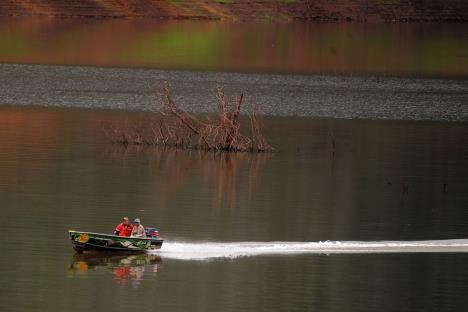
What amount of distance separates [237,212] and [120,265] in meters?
10.8

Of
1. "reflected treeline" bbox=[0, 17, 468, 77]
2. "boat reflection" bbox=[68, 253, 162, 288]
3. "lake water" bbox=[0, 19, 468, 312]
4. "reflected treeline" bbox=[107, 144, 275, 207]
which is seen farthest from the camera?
"reflected treeline" bbox=[0, 17, 468, 77]

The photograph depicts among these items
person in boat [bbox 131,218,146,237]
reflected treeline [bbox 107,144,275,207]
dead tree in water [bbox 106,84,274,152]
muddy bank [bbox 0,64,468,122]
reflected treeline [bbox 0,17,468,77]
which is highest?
reflected treeline [bbox 0,17,468,77]

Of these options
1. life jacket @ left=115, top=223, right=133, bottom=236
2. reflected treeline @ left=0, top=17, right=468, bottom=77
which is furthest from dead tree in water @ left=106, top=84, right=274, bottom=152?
reflected treeline @ left=0, top=17, right=468, bottom=77

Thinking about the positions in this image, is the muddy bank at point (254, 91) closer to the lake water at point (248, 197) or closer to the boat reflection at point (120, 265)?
the lake water at point (248, 197)

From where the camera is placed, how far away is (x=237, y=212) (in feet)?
163

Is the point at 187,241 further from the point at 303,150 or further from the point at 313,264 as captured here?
the point at 303,150

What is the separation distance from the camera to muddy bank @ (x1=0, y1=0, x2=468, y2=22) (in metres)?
176

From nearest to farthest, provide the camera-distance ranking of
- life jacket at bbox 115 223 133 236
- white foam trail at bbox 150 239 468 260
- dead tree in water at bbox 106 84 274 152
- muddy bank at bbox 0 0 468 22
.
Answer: life jacket at bbox 115 223 133 236 → white foam trail at bbox 150 239 468 260 → dead tree in water at bbox 106 84 274 152 → muddy bank at bbox 0 0 468 22

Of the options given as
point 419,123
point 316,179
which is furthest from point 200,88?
point 316,179

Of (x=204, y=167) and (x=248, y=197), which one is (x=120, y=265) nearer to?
(x=248, y=197)

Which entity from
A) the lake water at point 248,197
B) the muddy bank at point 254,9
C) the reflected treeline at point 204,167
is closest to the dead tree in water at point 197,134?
the reflected treeline at point 204,167

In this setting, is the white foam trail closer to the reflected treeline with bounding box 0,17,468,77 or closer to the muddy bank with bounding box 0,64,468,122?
the muddy bank with bounding box 0,64,468,122

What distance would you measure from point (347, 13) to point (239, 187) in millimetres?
136138

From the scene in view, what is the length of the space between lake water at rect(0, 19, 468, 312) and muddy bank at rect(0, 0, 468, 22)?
6704 cm
